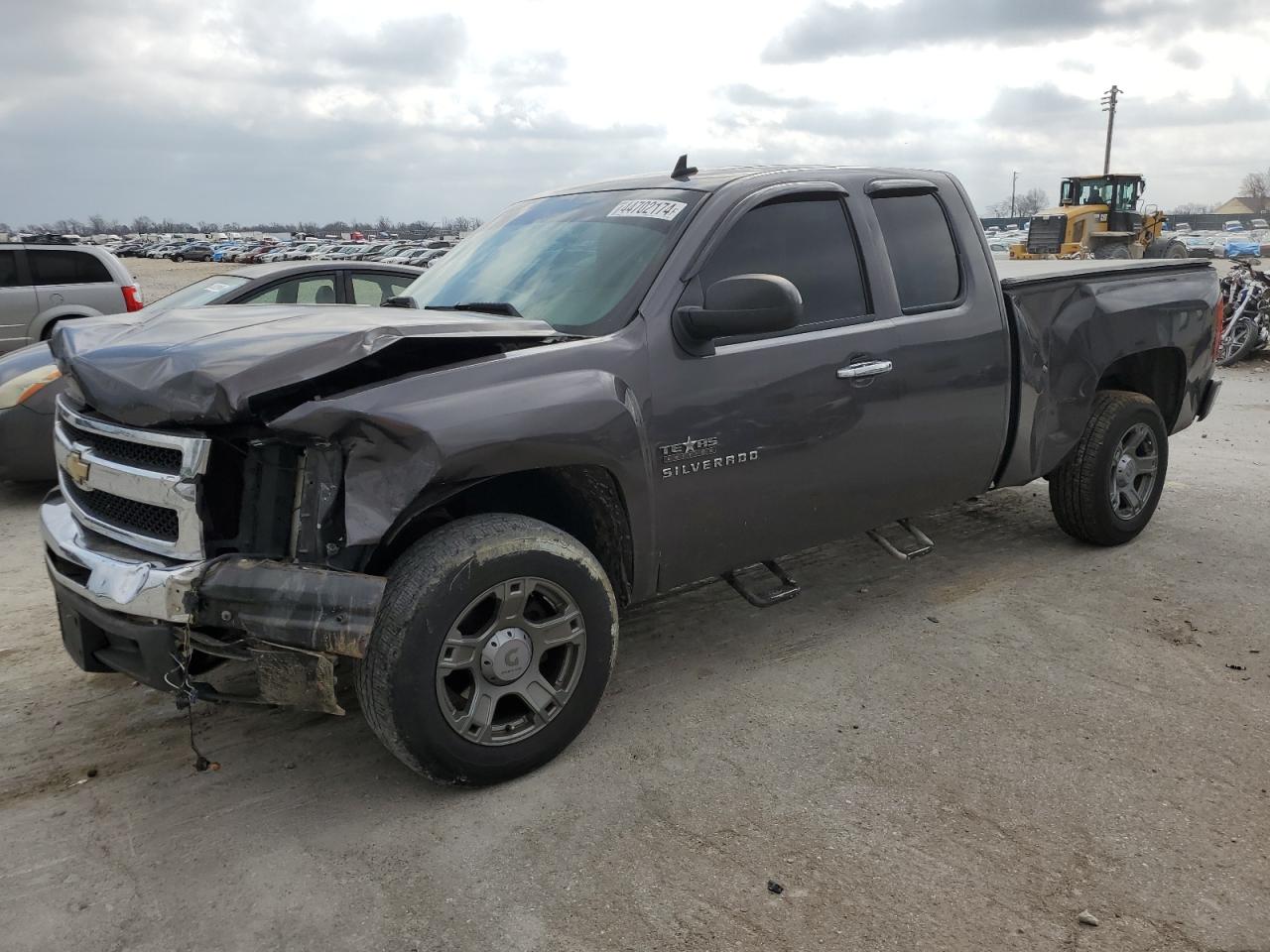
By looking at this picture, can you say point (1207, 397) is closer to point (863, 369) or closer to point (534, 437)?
point (863, 369)

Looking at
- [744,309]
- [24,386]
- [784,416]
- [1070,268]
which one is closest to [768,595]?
[784,416]

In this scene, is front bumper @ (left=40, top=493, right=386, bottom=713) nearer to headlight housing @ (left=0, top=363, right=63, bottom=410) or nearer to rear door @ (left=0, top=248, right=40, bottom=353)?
headlight housing @ (left=0, top=363, right=63, bottom=410)

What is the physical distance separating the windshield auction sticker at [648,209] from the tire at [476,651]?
1.38 metres

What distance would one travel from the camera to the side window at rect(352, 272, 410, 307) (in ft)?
24.5


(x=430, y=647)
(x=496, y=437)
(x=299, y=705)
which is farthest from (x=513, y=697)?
(x=496, y=437)

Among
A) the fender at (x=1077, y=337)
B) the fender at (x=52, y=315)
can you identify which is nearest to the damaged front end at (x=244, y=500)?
the fender at (x=1077, y=337)

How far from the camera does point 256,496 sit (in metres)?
2.94

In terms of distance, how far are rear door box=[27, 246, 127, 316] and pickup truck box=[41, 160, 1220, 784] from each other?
9.04 metres

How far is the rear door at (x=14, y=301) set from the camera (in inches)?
447

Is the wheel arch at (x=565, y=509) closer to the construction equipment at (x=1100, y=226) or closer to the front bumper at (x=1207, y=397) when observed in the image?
the front bumper at (x=1207, y=397)

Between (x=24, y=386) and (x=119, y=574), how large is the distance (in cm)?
443

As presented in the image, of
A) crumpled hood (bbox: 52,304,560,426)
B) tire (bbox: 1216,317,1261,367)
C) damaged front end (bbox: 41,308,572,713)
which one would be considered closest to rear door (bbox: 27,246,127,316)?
crumpled hood (bbox: 52,304,560,426)

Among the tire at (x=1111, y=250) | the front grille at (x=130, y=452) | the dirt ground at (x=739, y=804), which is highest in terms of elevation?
the tire at (x=1111, y=250)

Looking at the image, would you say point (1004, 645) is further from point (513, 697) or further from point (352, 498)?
point (352, 498)
